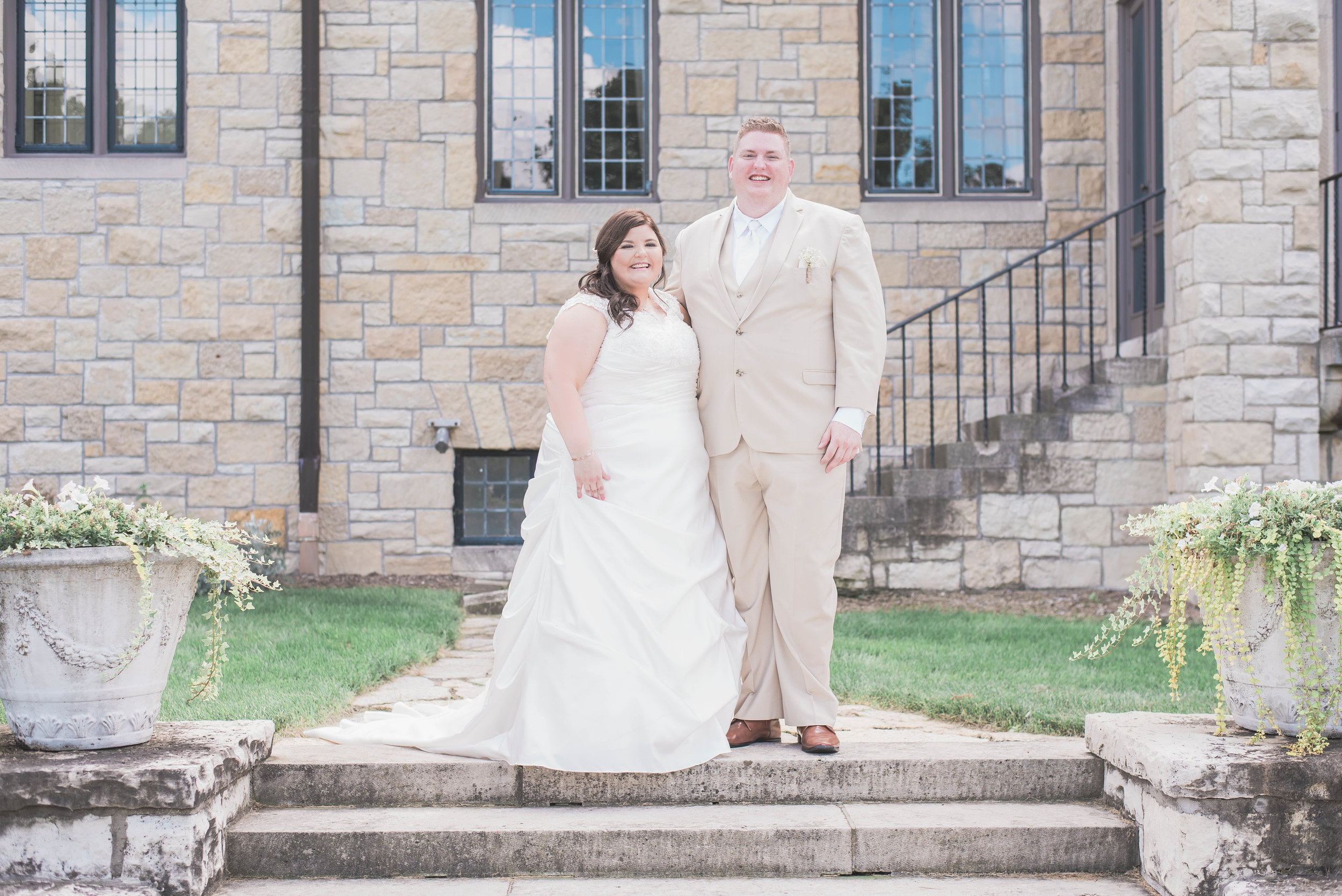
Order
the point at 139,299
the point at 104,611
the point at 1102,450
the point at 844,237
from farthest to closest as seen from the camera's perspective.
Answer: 1. the point at 139,299
2. the point at 1102,450
3. the point at 844,237
4. the point at 104,611

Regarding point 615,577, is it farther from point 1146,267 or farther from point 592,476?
point 1146,267

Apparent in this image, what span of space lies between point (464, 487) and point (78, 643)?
18.1 ft

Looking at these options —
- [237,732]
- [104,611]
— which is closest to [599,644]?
[237,732]

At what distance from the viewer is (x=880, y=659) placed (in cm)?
505

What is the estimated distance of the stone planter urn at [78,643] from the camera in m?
2.69

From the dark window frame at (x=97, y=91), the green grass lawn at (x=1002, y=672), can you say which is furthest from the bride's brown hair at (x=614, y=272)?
the dark window frame at (x=97, y=91)

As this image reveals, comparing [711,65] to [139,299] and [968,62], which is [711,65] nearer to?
[968,62]

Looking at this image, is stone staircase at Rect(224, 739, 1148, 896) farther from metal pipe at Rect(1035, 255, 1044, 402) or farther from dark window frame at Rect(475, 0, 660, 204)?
dark window frame at Rect(475, 0, 660, 204)

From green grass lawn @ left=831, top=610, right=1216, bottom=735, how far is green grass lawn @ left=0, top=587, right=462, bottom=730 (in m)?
1.89

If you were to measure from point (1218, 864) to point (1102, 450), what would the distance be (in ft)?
15.9

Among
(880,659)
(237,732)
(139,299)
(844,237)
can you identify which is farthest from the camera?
(139,299)

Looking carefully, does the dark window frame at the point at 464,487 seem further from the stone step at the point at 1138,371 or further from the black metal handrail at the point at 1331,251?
the black metal handrail at the point at 1331,251

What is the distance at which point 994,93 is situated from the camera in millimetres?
8359

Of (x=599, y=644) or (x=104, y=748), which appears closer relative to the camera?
(x=104, y=748)
